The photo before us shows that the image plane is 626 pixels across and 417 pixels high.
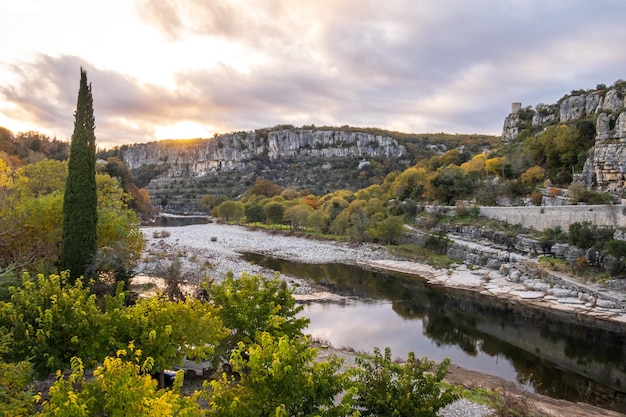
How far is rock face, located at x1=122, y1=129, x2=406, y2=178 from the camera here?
148500 mm

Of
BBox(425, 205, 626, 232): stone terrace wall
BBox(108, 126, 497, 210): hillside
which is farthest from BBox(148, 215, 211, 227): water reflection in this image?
BBox(425, 205, 626, 232): stone terrace wall

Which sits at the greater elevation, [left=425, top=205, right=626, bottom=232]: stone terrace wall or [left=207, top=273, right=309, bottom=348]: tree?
[left=425, top=205, right=626, bottom=232]: stone terrace wall

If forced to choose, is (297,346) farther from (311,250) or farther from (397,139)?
(397,139)

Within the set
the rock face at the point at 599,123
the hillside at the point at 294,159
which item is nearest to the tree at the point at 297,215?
the rock face at the point at 599,123

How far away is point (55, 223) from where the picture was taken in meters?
19.4

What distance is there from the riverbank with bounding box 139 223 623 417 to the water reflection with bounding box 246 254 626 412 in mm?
1390

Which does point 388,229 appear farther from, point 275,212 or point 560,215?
point 275,212

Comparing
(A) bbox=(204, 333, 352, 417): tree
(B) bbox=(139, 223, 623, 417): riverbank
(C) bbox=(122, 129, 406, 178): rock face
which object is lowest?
(B) bbox=(139, 223, 623, 417): riverbank

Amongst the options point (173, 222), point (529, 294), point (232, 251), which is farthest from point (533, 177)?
point (173, 222)

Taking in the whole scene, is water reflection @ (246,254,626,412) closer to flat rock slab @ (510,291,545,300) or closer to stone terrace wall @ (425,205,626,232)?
A: flat rock slab @ (510,291,545,300)

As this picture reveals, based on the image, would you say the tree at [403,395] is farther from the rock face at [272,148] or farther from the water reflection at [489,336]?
the rock face at [272,148]

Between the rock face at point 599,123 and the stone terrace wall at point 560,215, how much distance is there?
7504 mm

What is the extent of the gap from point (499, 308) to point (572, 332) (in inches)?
184

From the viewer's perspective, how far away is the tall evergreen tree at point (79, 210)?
1752cm
